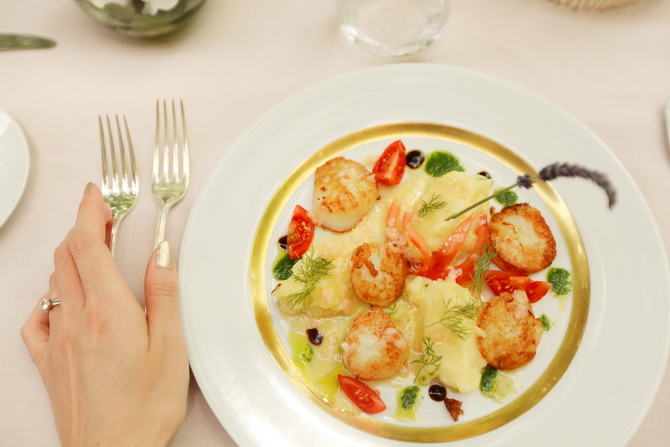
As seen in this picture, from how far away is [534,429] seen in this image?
62.9 inches

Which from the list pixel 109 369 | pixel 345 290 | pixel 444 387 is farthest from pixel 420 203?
pixel 109 369

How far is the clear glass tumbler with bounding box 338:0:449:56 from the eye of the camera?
2.21m

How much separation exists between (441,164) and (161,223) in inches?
42.1

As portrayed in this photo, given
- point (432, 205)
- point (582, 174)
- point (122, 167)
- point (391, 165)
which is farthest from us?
point (122, 167)

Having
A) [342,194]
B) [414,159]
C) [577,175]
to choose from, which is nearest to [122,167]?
[342,194]

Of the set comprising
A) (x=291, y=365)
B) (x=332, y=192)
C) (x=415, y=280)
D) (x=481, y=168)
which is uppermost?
(x=481, y=168)

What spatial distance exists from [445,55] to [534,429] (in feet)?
5.00

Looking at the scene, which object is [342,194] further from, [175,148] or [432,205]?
[175,148]

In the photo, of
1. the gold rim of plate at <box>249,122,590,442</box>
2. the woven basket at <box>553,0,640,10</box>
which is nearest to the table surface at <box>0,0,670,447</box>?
the woven basket at <box>553,0,640,10</box>

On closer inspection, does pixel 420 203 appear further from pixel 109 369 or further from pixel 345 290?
pixel 109 369

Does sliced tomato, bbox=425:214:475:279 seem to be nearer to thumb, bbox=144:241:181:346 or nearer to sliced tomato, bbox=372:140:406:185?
sliced tomato, bbox=372:140:406:185

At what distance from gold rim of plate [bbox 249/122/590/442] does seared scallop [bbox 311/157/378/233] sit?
98mm

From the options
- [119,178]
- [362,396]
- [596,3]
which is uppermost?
[596,3]

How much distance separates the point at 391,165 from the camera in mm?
1933
